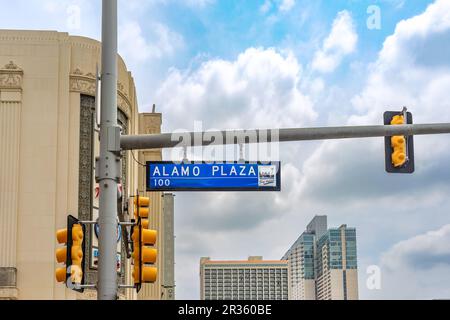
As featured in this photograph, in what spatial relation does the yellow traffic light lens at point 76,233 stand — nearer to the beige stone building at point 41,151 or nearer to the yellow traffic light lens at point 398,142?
the yellow traffic light lens at point 398,142

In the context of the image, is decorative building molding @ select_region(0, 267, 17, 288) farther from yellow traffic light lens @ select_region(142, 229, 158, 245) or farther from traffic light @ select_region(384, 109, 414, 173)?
traffic light @ select_region(384, 109, 414, 173)

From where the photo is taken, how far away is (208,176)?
1351cm

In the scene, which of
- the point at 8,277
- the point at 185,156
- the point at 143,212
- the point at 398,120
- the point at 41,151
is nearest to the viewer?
the point at 185,156

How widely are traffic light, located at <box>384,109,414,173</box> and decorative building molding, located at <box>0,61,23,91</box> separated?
32849 millimetres

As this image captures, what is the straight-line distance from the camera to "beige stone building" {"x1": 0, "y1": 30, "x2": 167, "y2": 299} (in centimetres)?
4191

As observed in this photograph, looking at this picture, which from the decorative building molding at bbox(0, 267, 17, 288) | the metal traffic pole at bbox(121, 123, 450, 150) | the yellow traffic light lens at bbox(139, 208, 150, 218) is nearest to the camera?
the metal traffic pole at bbox(121, 123, 450, 150)

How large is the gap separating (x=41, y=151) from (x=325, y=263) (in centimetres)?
11792

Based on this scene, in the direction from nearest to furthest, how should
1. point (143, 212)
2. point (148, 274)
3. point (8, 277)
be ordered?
1. point (148, 274)
2. point (143, 212)
3. point (8, 277)

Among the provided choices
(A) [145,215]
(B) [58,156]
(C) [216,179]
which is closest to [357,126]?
(C) [216,179]

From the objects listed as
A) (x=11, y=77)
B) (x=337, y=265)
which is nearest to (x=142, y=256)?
A: (x=11, y=77)

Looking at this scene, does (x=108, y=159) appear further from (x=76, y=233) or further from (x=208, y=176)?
(x=208, y=176)

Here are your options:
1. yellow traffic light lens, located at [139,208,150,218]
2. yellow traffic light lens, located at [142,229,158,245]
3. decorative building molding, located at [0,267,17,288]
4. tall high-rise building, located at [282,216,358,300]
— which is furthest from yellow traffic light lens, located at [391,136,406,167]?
tall high-rise building, located at [282,216,358,300]
